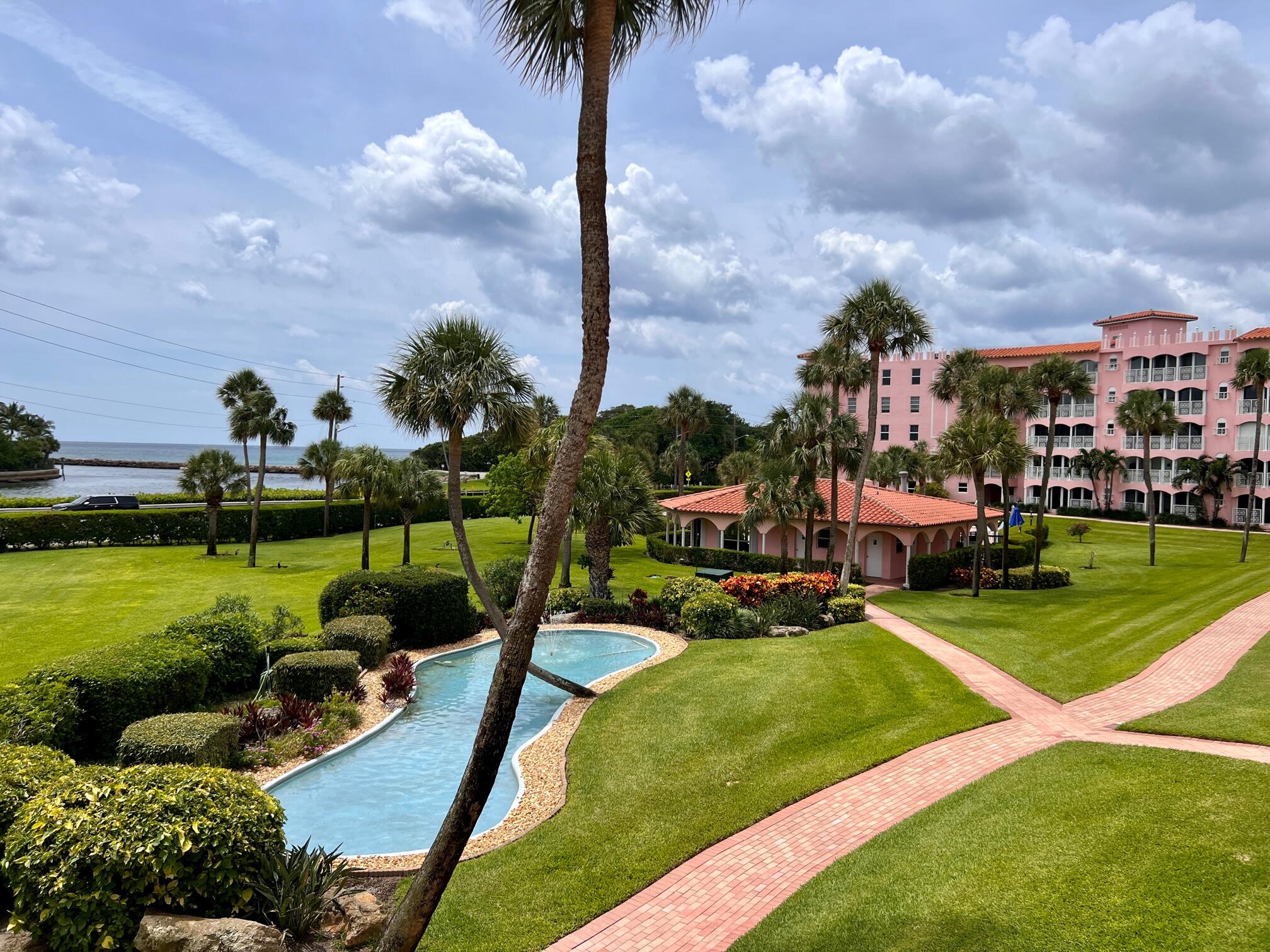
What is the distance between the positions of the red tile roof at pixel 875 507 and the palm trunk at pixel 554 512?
28.6 metres

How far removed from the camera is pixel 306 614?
23.6 meters

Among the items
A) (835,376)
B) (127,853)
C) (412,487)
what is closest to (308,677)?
(127,853)

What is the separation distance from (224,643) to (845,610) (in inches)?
678

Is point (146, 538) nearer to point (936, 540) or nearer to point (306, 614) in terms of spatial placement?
point (306, 614)

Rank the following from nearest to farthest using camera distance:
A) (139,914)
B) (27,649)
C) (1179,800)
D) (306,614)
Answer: (139,914) → (1179,800) → (27,649) → (306,614)

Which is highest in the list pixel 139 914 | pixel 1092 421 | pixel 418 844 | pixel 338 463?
pixel 1092 421

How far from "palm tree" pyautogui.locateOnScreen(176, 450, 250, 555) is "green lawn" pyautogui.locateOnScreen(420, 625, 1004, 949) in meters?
A: 29.5

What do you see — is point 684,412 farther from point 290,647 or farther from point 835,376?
point 290,647

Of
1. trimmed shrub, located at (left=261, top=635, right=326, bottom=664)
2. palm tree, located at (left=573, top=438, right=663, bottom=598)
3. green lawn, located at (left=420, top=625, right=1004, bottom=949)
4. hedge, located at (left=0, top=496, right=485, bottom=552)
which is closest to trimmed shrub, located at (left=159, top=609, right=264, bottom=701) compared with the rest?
trimmed shrub, located at (left=261, top=635, right=326, bottom=664)

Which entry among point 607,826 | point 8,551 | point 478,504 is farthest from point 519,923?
point 478,504

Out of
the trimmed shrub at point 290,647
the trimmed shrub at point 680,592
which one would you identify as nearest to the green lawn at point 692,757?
the trimmed shrub at point 680,592

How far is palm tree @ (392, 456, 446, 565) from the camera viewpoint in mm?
35312

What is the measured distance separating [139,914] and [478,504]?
52.8m

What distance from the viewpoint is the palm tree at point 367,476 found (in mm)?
34656
